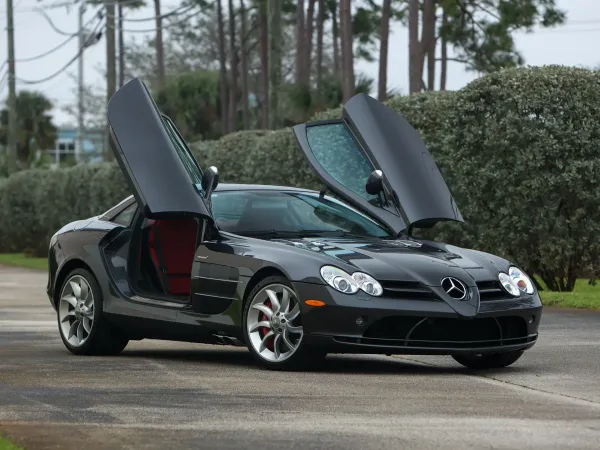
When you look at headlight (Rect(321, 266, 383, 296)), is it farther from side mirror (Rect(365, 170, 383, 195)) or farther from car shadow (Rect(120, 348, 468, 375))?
side mirror (Rect(365, 170, 383, 195))

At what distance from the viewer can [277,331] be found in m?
10.7

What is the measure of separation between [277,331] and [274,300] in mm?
205

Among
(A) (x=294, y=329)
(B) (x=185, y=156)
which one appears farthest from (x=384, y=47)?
(A) (x=294, y=329)

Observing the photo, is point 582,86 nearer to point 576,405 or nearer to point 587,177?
point 587,177

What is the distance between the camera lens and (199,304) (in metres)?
11.2

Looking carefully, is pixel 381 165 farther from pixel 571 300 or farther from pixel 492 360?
pixel 571 300

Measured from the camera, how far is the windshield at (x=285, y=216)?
11.5 metres

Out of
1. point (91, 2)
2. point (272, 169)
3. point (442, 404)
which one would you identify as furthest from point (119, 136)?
point (91, 2)

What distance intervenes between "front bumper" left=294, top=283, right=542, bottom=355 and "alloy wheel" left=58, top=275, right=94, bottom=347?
2.35 metres

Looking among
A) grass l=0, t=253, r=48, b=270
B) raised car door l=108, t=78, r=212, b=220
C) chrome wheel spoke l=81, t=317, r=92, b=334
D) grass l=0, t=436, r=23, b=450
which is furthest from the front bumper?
grass l=0, t=253, r=48, b=270

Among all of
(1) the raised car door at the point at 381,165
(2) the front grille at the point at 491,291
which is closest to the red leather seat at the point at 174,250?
(1) the raised car door at the point at 381,165

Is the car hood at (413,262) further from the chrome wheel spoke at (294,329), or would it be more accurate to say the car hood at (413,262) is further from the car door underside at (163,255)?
the car door underside at (163,255)

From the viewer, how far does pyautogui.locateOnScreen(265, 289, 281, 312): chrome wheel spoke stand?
1066 centimetres

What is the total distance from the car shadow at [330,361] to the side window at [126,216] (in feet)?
3.34
